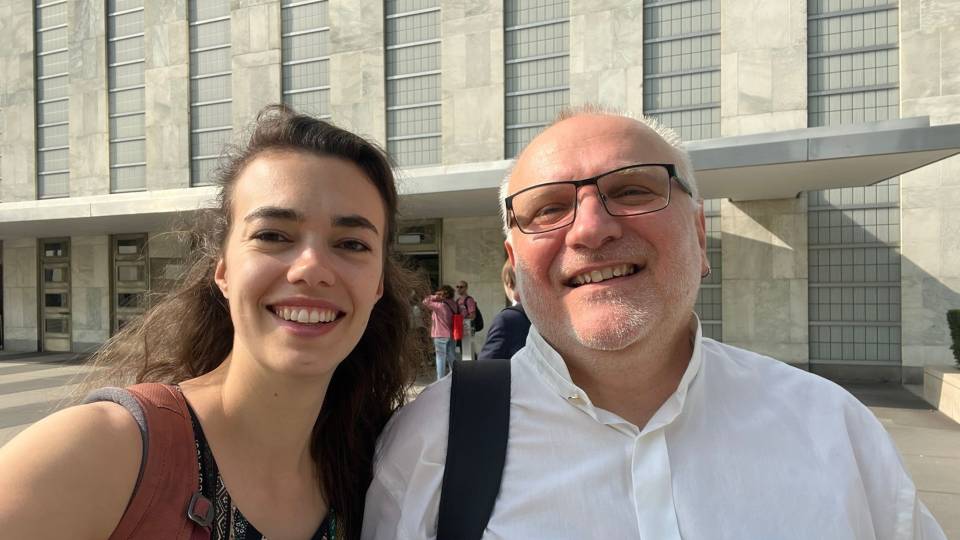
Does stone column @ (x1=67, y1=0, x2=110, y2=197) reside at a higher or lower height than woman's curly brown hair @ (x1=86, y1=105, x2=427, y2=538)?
higher

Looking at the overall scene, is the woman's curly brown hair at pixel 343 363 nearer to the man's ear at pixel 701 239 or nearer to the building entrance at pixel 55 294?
the man's ear at pixel 701 239

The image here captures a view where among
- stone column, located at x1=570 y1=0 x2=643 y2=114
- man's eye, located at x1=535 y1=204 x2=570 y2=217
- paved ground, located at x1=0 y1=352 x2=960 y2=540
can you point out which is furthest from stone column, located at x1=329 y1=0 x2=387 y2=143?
man's eye, located at x1=535 y1=204 x2=570 y2=217

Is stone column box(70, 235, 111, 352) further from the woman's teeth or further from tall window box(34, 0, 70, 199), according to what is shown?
the woman's teeth

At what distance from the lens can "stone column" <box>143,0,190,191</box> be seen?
1608 cm

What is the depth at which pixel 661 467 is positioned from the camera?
1579 mm

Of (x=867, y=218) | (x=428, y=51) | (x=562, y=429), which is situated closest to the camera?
(x=562, y=429)

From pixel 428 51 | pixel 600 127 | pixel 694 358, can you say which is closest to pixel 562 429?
pixel 694 358

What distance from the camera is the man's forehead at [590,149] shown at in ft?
5.82

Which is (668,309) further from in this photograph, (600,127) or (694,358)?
(600,127)

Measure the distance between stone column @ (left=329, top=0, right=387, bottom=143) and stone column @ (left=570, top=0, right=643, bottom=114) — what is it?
4.47 m

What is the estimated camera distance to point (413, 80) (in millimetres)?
14180

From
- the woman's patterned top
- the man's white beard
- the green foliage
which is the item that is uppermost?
the man's white beard

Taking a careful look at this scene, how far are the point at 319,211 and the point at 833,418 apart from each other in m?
1.53

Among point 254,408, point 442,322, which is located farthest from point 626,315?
point 442,322
